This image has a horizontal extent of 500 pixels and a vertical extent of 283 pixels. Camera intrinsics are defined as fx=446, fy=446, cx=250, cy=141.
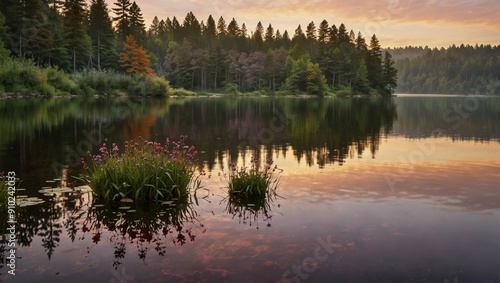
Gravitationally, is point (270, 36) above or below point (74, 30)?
above

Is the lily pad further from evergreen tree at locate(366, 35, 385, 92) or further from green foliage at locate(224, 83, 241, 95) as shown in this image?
evergreen tree at locate(366, 35, 385, 92)

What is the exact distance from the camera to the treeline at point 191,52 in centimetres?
9325

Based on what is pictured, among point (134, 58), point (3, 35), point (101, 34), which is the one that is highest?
point (101, 34)

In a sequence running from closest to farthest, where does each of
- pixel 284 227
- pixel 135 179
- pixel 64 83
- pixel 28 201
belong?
pixel 284 227 → pixel 28 201 → pixel 135 179 → pixel 64 83

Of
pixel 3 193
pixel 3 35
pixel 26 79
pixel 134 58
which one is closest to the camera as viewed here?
pixel 3 193

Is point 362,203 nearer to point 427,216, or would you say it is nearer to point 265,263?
point 427,216

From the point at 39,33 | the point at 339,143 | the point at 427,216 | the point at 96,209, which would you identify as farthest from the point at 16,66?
the point at 427,216

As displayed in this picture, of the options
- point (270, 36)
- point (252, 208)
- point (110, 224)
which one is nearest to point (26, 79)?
point (110, 224)

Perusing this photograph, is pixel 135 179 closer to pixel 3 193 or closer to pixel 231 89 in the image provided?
pixel 3 193

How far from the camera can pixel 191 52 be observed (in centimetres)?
14000

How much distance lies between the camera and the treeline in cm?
9325

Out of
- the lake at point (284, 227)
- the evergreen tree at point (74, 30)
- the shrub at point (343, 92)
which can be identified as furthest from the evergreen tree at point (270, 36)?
the lake at point (284, 227)

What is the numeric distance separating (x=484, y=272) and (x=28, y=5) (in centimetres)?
10168

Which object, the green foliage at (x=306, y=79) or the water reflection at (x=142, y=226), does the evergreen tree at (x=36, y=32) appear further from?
the water reflection at (x=142, y=226)
